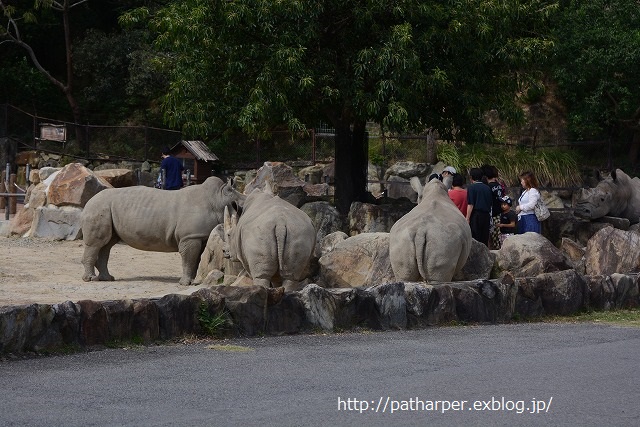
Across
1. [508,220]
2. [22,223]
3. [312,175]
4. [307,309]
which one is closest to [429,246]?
[307,309]

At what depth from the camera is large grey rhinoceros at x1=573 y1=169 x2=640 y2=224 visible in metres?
20.2

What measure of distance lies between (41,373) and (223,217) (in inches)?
317

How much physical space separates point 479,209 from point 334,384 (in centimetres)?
766

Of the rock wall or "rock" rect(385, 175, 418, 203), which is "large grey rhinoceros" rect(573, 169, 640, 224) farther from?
"rock" rect(385, 175, 418, 203)

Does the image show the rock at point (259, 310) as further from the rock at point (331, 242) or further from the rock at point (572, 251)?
the rock at point (572, 251)

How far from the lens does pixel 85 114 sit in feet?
121

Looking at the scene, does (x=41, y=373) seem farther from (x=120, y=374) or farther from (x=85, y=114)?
(x=85, y=114)

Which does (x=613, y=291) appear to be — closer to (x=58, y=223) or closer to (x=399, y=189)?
(x=58, y=223)

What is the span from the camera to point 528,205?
1603 cm

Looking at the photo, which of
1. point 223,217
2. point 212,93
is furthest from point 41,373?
point 212,93

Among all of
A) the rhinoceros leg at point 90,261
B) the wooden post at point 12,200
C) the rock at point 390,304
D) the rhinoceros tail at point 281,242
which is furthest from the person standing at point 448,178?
the wooden post at point 12,200

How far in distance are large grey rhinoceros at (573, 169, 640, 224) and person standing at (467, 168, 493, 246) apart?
555 centimetres

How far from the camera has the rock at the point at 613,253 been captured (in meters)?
15.3

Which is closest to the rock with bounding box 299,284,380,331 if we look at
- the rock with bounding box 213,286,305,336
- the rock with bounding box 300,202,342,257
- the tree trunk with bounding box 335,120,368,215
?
the rock with bounding box 213,286,305,336
